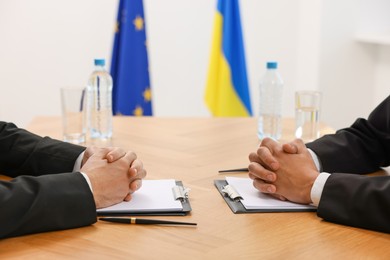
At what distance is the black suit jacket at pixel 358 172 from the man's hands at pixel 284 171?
82 mm

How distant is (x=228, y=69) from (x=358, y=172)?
204 cm

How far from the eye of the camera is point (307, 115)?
2418 millimetres

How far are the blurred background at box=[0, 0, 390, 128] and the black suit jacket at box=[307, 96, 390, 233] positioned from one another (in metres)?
2.39

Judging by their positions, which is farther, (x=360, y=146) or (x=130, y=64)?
(x=130, y=64)

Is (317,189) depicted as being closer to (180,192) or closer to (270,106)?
(180,192)

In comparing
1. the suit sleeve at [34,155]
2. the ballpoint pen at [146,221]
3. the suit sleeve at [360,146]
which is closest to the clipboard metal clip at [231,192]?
the ballpoint pen at [146,221]

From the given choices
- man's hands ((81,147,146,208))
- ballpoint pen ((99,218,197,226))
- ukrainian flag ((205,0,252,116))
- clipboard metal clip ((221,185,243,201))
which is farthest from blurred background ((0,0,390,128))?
ballpoint pen ((99,218,197,226))

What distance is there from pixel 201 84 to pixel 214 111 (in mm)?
1186

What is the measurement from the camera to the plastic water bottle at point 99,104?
2408 mm

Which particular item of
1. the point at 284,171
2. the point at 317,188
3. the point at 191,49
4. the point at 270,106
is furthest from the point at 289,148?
the point at 191,49

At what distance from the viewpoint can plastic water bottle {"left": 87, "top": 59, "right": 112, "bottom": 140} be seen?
7.90 ft

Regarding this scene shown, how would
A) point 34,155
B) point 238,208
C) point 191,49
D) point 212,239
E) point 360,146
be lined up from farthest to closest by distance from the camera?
point 191,49, point 360,146, point 34,155, point 238,208, point 212,239

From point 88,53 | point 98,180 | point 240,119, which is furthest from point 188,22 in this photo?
point 98,180

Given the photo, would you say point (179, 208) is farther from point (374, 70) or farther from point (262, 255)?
point (374, 70)
